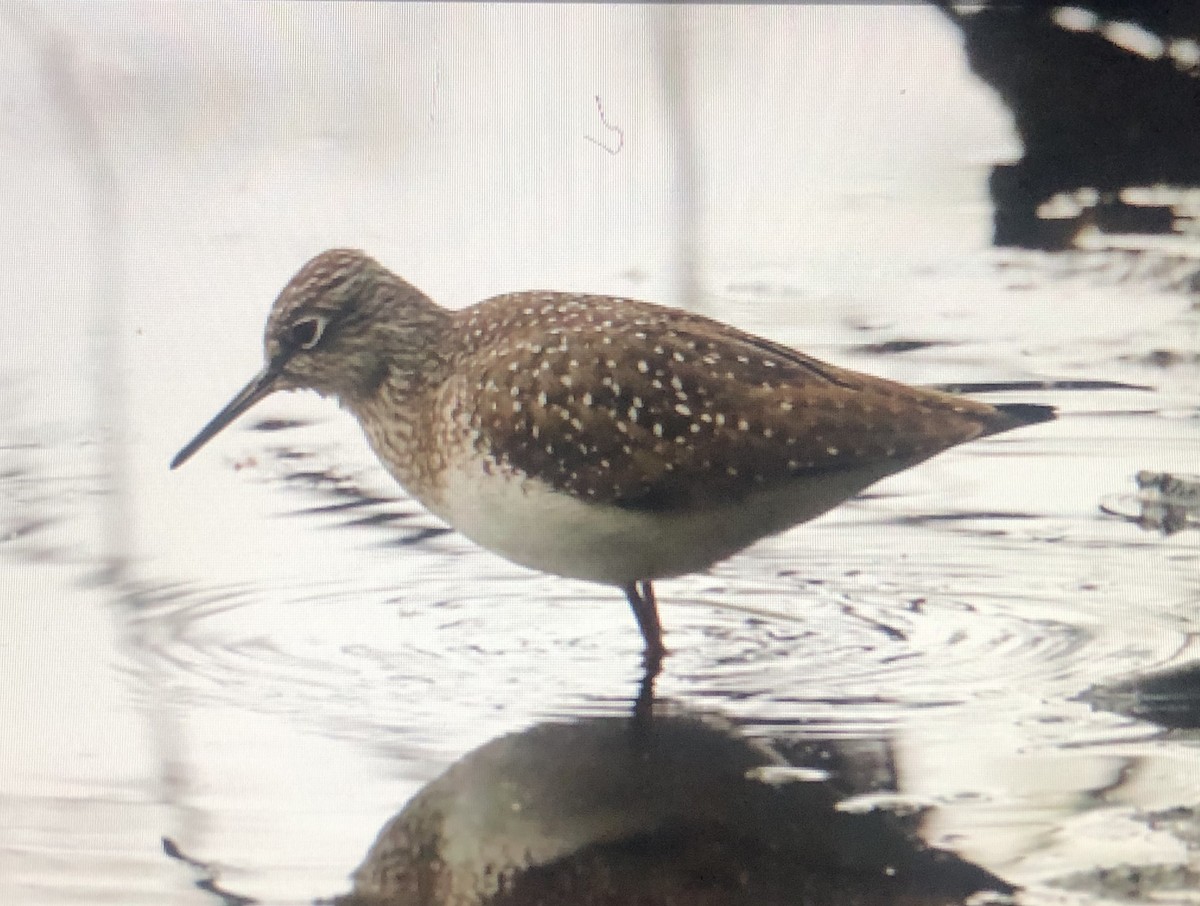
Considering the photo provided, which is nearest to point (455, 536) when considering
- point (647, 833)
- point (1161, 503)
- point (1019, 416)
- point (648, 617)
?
point (648, 617)

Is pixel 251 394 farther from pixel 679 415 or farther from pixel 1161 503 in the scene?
pixel 1161 503

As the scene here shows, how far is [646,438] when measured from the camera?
528 centimetres

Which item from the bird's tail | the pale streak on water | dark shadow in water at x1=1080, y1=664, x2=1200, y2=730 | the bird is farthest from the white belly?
dark shadow in water at x1=1080, y1=664, x2=1200, y2=730

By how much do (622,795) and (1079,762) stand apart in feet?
3.01

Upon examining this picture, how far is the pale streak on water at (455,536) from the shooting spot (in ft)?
15.3

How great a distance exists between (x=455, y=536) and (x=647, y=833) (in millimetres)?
2038

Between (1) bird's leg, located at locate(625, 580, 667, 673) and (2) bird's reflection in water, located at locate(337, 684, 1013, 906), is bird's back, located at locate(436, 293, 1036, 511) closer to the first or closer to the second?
(1) bird's leg, located at locate(625, 580, 667, 673)

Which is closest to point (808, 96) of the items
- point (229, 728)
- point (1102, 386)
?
point (1102, 386)

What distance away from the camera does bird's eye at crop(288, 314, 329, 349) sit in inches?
226

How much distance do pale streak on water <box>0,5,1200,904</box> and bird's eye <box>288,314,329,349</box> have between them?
603 mm

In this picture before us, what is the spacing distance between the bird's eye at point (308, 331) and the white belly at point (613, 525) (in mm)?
619

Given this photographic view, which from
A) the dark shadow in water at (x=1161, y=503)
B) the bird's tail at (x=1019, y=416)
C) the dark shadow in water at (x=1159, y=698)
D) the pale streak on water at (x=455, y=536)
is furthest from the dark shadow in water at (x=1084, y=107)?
the dark shadow in water at (x=1159, y=698)

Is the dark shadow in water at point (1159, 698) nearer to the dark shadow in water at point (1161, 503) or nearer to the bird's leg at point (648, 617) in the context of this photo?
the bird's leg at point (648, 617)

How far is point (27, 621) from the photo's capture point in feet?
18.4
